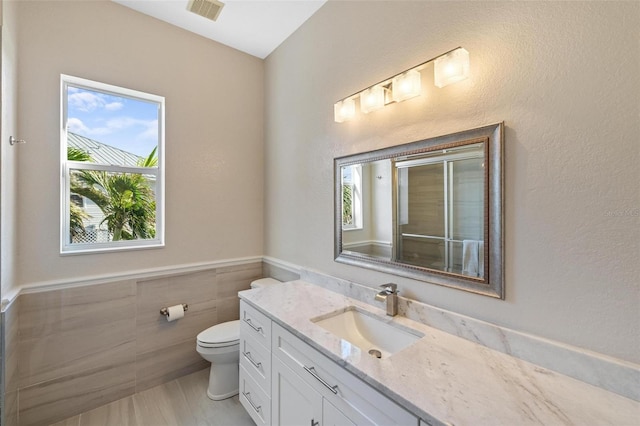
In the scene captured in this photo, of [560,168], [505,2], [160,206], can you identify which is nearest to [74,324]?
[160,206]

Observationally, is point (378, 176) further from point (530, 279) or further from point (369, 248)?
point (530, 279)

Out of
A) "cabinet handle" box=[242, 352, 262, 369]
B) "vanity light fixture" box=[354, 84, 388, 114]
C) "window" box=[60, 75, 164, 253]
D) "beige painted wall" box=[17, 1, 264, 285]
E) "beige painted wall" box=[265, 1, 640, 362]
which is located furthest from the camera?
"window" box=[60, 75, 164, 253]

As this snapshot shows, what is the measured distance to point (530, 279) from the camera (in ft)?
3.42

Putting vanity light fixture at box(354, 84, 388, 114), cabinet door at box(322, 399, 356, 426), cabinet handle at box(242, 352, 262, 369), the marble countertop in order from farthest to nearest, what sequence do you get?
1. cabinet handle at box(242, 352, 262, 369)
2. vanity light fixture at box(354, 84, 388, 114)
3. cabinet door at box(322, 399, 356, 426)
4. the marble countertop

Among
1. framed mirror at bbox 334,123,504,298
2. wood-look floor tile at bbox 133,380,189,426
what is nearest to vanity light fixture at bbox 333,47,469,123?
framed mirror at bbox 334,123,504,298

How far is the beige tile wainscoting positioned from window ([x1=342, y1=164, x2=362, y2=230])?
1.04 metres

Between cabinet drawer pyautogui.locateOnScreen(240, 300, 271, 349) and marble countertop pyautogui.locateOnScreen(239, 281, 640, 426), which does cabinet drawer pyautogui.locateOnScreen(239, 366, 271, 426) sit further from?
marble countertop pyautogui.locateOnScreen(239, 281, 640, 426)

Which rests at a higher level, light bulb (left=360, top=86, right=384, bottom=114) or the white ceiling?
the white ceiling

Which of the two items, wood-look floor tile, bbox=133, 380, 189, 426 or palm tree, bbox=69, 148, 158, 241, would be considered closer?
wood-look floor tile, bbox=133, 380, 189, 426

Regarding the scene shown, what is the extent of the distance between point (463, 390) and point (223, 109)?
261 cm

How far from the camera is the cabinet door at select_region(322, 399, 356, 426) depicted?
104 centimetres

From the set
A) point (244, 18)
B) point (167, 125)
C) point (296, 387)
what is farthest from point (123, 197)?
point (296, 387)

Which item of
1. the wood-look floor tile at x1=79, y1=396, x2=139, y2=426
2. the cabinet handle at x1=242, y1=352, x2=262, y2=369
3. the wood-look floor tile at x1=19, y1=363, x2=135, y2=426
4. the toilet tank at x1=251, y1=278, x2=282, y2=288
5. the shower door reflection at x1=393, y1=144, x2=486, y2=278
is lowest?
the wood-look floor tile at x1=79, y1=396, x2=139, y2=426

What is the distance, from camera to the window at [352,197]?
69.2 inches
